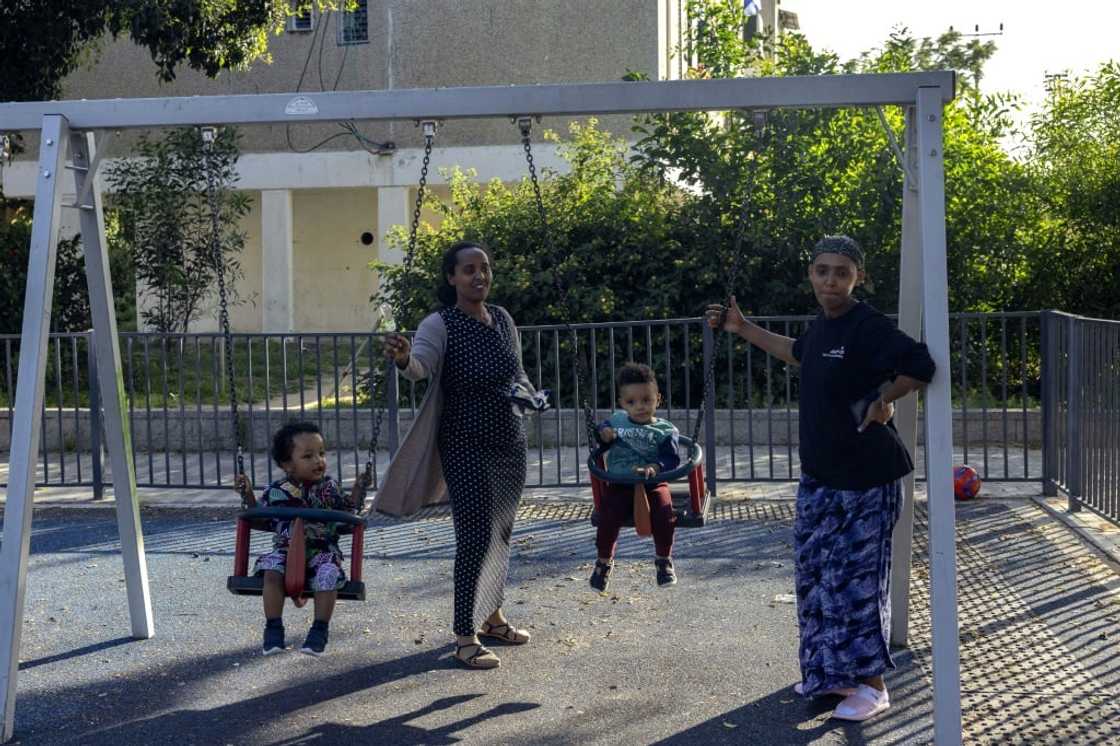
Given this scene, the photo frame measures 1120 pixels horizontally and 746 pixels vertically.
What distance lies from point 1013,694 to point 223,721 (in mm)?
3208

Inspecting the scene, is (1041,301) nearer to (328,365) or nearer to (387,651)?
(328,365)

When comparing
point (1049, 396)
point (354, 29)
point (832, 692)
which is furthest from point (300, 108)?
point (354, 29)

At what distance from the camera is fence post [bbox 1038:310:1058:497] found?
32.6 ft

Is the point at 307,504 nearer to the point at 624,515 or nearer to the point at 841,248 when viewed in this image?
the point at 624,515

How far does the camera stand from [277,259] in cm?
2266

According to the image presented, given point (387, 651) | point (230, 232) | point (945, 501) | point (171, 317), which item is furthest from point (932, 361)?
point (230, 232)

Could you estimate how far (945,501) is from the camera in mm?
5164

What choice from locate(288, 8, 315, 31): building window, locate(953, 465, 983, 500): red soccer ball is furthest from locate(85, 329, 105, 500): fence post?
locate(288, 8, 315, 31): building window

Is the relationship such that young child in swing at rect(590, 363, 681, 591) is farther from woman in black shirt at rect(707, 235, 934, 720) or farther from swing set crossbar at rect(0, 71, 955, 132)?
swing set crossbar at rect(0, 71, 955, 132)

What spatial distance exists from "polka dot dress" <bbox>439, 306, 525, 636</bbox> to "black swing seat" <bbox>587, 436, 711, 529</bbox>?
50 cm

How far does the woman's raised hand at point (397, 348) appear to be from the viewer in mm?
5484

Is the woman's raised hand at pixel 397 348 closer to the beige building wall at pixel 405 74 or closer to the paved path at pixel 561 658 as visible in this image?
the paved path at pixel 561 658

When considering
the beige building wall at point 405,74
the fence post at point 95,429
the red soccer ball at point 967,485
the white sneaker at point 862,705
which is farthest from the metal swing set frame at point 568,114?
the beige building wall at point 405,74

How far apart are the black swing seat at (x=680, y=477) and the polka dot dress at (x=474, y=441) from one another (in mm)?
501
